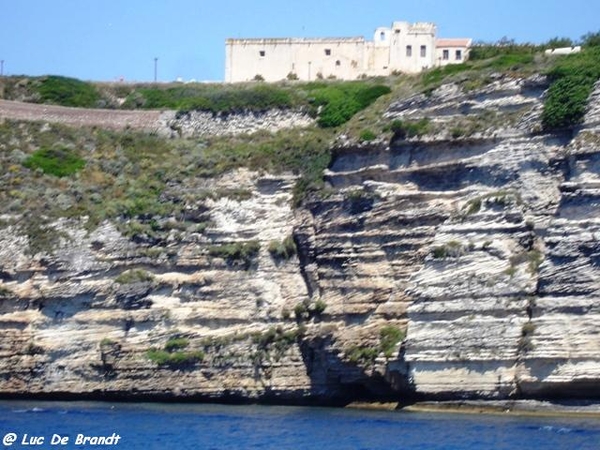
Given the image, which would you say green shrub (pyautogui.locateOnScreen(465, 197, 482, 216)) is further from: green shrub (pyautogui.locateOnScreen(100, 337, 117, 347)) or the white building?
the white building

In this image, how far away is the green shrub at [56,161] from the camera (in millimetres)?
62750

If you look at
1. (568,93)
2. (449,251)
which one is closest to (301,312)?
(449,251)

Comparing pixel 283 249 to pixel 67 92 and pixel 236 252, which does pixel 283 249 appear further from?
pixel 67 92

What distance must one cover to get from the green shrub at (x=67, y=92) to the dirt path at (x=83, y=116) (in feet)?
8.52

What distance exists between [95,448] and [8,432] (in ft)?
13.6

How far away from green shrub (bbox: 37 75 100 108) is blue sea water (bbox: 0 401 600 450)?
20776 mm

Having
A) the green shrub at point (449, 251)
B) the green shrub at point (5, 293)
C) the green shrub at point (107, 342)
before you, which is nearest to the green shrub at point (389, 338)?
the green shrub at point (449, 251)

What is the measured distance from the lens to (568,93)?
53.0m

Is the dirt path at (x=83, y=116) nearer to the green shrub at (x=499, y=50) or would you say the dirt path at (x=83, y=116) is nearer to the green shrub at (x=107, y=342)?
the green shrub at (x=499, y=50)

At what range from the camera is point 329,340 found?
54.3 metres

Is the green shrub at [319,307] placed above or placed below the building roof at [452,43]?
below

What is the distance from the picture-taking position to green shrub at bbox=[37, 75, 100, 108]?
72.0 meters

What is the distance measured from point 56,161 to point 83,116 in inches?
219

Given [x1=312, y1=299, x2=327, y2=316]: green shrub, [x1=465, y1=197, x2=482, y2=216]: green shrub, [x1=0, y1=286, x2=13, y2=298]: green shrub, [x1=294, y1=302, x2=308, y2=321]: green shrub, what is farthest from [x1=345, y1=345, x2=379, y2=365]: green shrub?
[x1=0, y1=286, x2=13, y2=298]: green shrub
